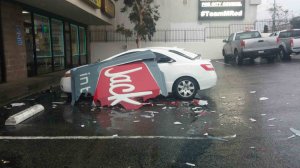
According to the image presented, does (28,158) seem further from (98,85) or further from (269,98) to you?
(269,98)

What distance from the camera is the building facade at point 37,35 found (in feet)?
44.3

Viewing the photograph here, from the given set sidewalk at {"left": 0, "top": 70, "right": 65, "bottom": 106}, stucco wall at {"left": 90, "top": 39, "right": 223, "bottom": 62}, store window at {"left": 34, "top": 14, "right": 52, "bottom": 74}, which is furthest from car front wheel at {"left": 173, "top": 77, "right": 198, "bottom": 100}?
stucco wall at {"left": 90, "top": 39, "right": 223, "bottom": 62}

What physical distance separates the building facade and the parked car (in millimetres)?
11330

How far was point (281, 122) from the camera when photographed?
700 cm

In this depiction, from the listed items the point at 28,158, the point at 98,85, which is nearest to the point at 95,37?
the point at 98,85

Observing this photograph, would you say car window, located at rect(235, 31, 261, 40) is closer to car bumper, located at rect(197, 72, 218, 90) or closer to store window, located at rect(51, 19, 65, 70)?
store window, located at rect(51, 19, 65, 70)

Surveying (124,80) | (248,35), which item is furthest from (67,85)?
(248,35)

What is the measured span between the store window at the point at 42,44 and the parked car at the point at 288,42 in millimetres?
13096

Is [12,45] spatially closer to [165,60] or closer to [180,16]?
[165,60]

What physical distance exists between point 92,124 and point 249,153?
3.42 meters

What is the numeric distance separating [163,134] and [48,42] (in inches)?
504

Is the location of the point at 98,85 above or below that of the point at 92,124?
above

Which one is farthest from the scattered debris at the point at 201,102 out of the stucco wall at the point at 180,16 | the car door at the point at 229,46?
the stucco wall at the point at 180,16

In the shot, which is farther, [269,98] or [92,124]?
[269,98]
